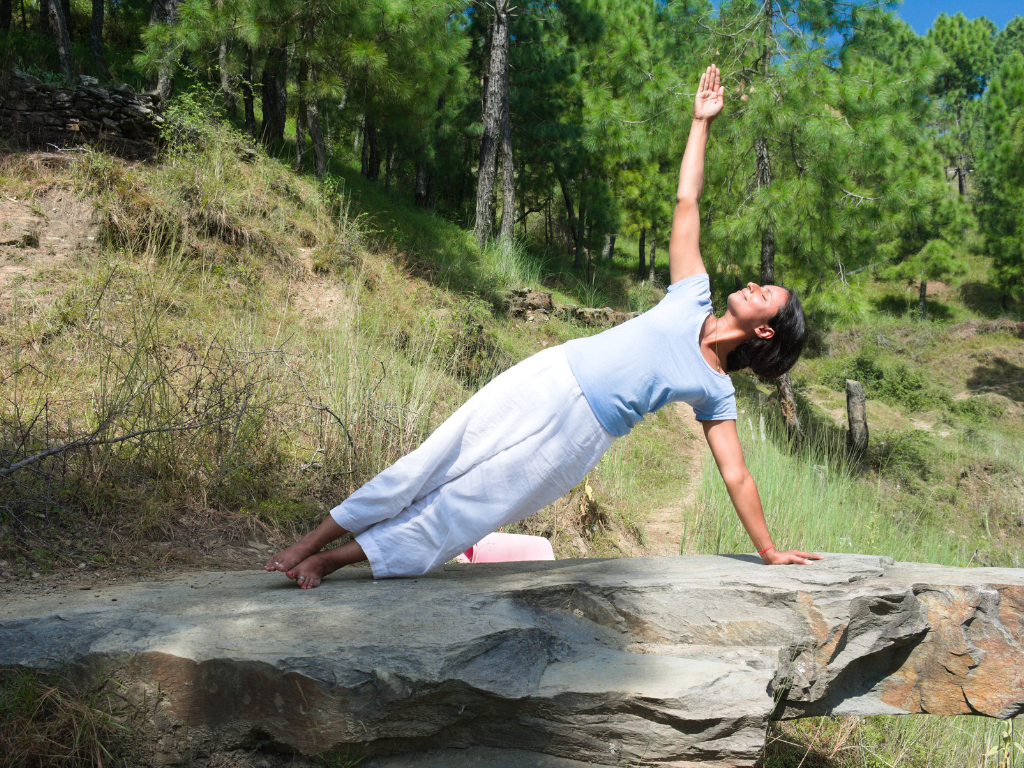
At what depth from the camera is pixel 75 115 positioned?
589cm

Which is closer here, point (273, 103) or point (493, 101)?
point (273, 103)

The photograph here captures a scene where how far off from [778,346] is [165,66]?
7.55 m

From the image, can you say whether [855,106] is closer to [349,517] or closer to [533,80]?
[533,80]

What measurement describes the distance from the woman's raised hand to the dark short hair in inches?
28.7

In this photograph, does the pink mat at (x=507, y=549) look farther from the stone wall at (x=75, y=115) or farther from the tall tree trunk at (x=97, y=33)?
the tall tree trunk at (x=97, y=33)

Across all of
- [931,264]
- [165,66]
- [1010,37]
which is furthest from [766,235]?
[1010,37]

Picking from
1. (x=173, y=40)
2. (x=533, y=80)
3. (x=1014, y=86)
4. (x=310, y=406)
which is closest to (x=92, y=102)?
(x=173, y=40)

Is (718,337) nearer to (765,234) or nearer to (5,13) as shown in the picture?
(765,234)

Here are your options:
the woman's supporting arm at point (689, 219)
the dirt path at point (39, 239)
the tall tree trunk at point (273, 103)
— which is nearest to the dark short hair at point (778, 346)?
the woman's supporting arm at point (689, 219)

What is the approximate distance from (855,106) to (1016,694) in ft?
23.6

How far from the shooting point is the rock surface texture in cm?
146

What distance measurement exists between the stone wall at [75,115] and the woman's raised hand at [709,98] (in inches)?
216

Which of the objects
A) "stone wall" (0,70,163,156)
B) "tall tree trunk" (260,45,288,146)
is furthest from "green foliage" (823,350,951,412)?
"stone wall" (0,70,163,156)

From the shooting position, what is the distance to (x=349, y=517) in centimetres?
185
